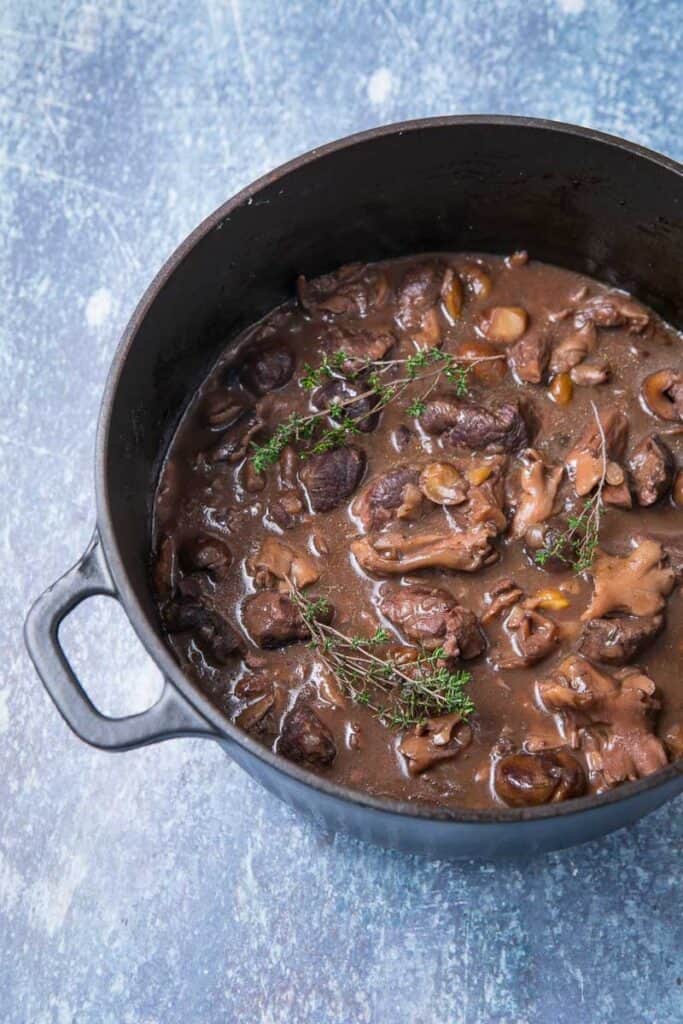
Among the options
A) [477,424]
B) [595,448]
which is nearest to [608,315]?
[595,448]

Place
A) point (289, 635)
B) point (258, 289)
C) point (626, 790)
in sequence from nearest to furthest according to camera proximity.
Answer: point (626, 790), point (289, 635), point (258, 289)

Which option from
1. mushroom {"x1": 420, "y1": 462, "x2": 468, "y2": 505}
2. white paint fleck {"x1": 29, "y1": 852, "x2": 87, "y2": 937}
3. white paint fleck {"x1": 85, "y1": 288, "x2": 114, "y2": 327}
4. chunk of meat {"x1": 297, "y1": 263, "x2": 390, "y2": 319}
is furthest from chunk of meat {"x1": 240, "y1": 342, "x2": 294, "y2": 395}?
white paint fleck {"x1": 29, "y1": 852, "x2": 87, "y2": 937}

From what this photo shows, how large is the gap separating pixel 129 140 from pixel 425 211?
110 cm

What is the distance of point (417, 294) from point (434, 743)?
1432 millimetres

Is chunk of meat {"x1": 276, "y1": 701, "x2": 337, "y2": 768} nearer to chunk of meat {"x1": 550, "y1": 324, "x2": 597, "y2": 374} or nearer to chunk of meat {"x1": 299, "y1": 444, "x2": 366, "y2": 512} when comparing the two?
chunk of meat {"x1": 299, "y1": 444, "x2": 366, "y2": 512}

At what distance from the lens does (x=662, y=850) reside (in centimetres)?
378

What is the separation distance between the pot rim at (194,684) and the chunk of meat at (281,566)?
53cm

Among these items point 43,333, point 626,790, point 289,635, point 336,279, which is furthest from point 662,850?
point 43,333

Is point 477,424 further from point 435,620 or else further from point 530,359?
point 435,620

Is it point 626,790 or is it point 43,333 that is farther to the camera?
point 43,333

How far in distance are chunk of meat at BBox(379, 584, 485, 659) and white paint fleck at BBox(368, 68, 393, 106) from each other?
1.84 meters

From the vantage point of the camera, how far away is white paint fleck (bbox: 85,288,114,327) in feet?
14.4

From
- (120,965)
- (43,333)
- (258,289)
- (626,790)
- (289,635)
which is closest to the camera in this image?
(626,790)

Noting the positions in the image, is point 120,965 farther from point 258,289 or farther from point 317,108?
point 317,108
